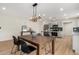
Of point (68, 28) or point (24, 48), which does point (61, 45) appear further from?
point (24, 48)

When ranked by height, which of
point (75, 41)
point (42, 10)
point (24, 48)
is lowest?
point (24, 48)

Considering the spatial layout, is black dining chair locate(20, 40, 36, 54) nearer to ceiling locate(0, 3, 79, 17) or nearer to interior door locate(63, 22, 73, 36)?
ceiling locate(0, 3, 79, 17)

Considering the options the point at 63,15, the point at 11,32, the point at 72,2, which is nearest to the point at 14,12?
the point at 11,32

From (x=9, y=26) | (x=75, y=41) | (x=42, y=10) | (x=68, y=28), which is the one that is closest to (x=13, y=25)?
(x=9, y=26)

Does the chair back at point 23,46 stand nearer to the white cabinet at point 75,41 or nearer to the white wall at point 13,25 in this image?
the white wall at point 13,25

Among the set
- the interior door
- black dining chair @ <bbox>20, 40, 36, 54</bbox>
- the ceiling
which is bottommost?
black dining chair @ <bbox>20, 40, 36, 54</bbox>

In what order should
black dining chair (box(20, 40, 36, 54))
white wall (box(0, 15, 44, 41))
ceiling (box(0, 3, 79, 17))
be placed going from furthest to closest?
1. black dining chair (box(20, 40, 36, 54))
2. white wall (box(0, 15, 44, 41))
3. ceiling (box(0, 3, 79, 17))

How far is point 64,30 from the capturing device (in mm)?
1940

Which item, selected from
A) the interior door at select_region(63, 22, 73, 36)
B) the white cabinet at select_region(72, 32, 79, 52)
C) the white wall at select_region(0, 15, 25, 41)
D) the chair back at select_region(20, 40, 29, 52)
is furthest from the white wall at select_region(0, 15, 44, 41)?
the white cabinet at select_region(72, 32, 79, 52)

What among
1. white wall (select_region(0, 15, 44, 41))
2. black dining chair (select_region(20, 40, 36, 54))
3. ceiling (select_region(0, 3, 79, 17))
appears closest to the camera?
ceiling (select_region(0, 3, 79, 17))

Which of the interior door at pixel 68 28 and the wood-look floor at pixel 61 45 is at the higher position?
the interior door at pixel 68 28

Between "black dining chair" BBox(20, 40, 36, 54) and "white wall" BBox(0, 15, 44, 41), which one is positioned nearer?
"white wall" BBox(0, 15, 44, 41)

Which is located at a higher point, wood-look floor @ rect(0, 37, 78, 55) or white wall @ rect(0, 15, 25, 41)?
white wall @ rect(0, 15, 25, 41)

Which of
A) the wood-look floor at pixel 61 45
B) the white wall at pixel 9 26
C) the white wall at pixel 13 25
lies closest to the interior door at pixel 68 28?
the wood-look floor at pixel 61 45
